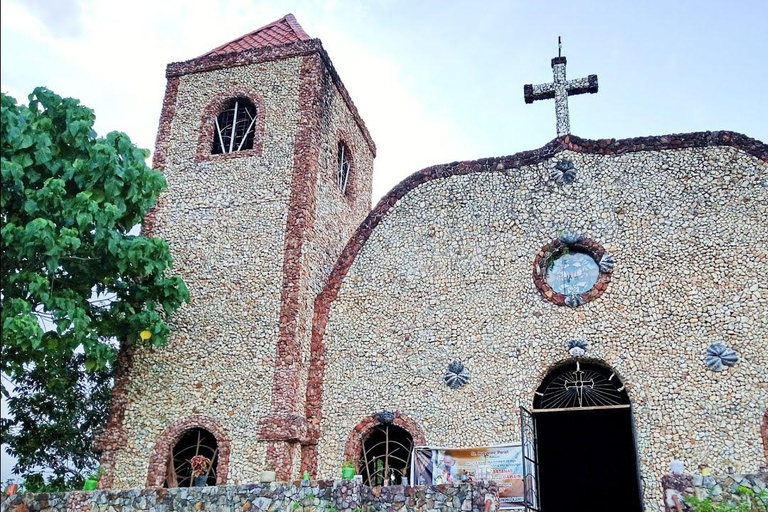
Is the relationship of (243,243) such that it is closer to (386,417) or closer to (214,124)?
(214,124)

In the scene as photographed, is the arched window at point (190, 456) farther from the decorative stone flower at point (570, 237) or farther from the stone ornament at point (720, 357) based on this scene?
the stone ornament at point (720, 357)

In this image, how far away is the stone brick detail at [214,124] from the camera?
18375 millimetres

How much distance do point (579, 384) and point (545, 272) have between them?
7.96 feet

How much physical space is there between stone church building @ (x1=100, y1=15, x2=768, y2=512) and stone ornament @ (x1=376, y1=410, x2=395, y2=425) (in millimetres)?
102

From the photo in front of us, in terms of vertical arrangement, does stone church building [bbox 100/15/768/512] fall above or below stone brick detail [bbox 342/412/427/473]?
above

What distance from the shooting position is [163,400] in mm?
16016

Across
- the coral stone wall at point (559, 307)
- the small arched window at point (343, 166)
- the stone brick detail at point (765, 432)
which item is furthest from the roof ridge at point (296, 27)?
the stone brick detail at point (765, 432)

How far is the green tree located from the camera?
12.7 m

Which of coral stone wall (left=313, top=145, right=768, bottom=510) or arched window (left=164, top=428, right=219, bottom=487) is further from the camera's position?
arched window (left=164, top=428, right=219, bottom=487)

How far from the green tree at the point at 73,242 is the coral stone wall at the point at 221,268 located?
1.02m

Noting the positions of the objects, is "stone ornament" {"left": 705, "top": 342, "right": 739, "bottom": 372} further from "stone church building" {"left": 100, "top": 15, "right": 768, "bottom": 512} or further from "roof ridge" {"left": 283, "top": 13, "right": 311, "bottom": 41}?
"roof ridge" {"left": 283, "top": 13, "right": 311, "bottom": 41}

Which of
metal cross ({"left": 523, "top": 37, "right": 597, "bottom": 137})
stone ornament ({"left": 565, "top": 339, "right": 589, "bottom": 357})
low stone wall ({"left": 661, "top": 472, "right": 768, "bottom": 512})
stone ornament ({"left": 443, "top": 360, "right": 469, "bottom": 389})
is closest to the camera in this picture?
low stone wall ({"left": 661, "top": 472, "right": 768, "bottom": 512})

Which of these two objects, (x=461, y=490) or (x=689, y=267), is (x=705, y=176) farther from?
(x=461, y=490)

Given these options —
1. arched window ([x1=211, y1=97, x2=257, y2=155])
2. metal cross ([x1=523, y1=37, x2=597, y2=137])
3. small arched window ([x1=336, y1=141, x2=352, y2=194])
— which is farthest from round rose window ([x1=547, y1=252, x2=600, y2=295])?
arched window ([x1=211, y1=97, x2=257, y2=155])
